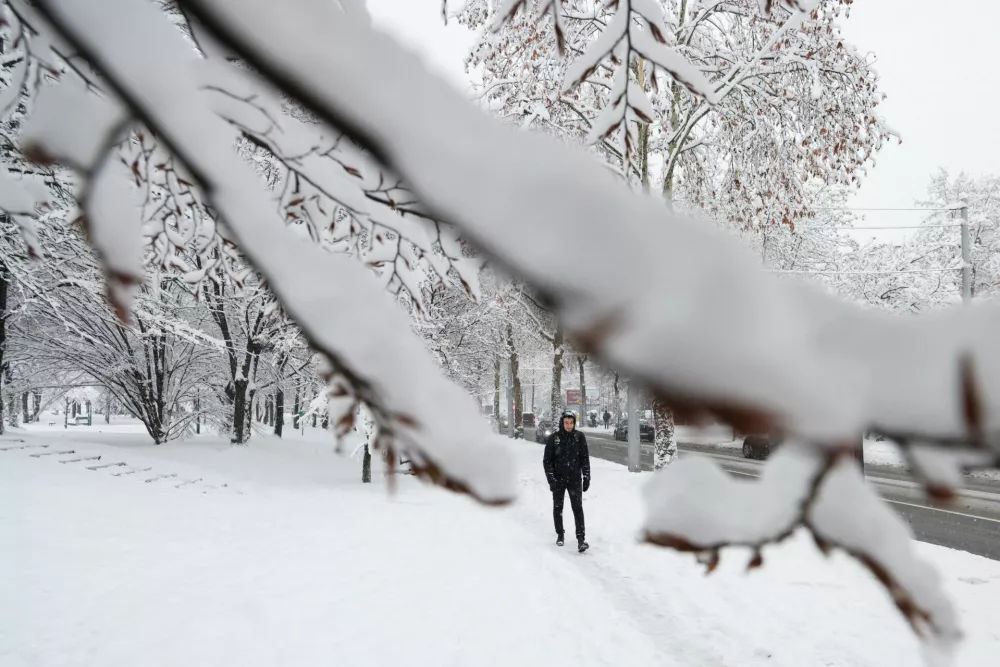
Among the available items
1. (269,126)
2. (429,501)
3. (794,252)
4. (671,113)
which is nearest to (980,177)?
(794,252)

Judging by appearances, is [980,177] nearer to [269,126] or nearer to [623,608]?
[623,608]

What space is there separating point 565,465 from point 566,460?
0.06 m

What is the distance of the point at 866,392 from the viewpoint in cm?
46

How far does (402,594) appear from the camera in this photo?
5176 mm

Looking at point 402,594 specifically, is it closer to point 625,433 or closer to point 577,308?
point 577,308

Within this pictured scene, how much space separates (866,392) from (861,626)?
5.07 metres

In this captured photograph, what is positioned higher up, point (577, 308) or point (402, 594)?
point (577, 308)

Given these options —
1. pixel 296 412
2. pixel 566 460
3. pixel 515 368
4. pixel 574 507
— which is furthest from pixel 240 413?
pixel 515 368

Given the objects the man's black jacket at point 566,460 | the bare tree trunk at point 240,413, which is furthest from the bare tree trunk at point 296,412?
the man's black jacket at point 566,460

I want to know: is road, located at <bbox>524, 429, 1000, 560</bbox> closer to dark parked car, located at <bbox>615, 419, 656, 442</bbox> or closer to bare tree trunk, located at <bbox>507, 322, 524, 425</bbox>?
bare tree trunk, located at <bbox>507, 322, 524, 425</bbox>

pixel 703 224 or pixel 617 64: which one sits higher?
pixel 617 64

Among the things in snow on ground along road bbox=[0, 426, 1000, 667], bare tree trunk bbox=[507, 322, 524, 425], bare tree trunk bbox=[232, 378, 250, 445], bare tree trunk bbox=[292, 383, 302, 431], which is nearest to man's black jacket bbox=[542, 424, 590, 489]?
snow on ground along road bbox=[0, 426, 1000, 667]

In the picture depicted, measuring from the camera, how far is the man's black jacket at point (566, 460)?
6887mm

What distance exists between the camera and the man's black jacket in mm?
6887
